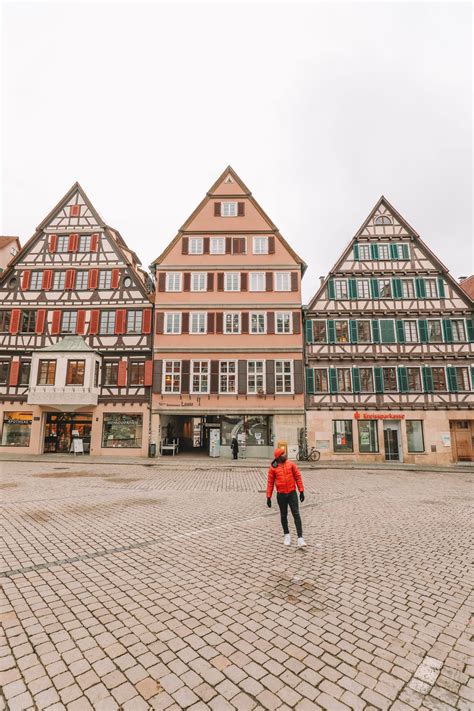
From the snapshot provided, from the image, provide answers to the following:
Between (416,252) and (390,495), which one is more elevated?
(416,252)

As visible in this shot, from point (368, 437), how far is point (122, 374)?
17543mm

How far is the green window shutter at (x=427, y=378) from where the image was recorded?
2628 cm

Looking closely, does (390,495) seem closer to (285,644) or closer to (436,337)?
(285,644)

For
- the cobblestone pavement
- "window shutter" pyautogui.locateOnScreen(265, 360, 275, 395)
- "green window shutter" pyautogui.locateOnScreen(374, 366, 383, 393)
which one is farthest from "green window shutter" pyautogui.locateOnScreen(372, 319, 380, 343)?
the cobblestone pavement

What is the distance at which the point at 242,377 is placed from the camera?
26.7 m

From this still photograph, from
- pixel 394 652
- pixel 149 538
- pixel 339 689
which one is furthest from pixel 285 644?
pixel 149 538

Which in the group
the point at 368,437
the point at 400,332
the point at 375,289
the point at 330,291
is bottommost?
the point at 368,437

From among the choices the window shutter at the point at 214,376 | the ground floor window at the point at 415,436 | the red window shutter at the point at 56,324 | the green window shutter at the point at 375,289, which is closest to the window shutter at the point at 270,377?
the window shutter at the point at 214,376

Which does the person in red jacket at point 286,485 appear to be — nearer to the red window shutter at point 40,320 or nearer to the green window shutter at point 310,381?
the green window shutter at point 310,381

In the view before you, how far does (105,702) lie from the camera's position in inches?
123

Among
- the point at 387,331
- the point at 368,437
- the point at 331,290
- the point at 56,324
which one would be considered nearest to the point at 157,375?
the point at 56,324

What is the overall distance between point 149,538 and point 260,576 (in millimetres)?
2808

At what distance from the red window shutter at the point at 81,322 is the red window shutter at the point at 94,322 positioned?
0.51 m

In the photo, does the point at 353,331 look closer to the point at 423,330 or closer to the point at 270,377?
the point at 423,330
